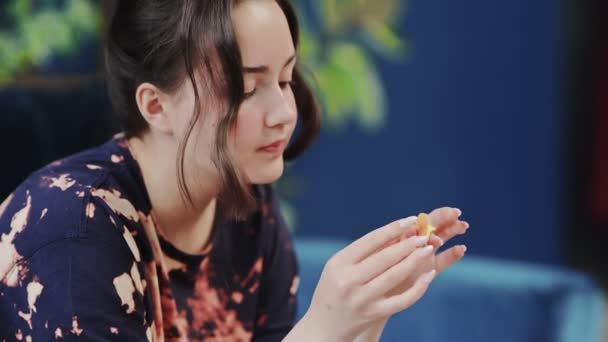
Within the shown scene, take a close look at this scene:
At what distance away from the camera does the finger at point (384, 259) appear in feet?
3.29

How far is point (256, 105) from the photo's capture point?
112cm

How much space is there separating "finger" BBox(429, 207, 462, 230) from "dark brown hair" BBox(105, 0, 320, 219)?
240mm

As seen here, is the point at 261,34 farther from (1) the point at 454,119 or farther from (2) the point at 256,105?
(1) the point at 454,119

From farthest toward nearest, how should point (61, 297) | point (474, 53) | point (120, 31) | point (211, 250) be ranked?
point (474, 53) → point (211, 250) → point (120, 31) → point (61, 297)

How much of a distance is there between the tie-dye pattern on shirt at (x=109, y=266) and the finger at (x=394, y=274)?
31cm

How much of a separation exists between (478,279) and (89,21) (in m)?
0.98

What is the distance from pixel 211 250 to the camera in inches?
52.7

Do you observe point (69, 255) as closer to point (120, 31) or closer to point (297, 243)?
point (120, 31)

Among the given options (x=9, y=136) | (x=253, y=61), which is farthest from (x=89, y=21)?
(x=253, y=61)

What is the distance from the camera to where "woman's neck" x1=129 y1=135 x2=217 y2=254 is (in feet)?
4.01

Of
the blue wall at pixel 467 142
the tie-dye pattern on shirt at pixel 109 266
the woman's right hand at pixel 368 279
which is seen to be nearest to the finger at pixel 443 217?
the woman's right hand at pixel 368 279

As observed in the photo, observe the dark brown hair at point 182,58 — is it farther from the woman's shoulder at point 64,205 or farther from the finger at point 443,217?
the finger at point 443,217

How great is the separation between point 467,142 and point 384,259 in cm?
199

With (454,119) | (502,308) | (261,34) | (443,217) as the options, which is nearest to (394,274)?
(443,217)
